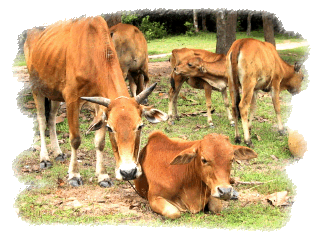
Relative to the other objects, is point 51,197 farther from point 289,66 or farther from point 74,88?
point 289,66

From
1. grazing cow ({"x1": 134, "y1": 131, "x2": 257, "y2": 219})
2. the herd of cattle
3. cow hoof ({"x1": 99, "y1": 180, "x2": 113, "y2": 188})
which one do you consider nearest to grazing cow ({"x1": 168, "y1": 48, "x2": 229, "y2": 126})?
the herd of cattle

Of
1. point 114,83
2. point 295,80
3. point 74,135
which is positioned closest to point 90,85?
point 114,83

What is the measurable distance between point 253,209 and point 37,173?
3735mm

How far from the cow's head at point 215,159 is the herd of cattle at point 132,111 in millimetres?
11

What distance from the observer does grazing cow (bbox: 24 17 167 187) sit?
5887 mm

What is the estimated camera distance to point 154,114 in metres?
6.34

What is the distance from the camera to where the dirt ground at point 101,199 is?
5949 millimetres

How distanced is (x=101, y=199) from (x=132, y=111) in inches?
54.9

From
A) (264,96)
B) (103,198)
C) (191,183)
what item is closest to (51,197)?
(103,198)

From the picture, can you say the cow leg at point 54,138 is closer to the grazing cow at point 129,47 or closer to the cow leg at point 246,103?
the grazing cow at point 129,47

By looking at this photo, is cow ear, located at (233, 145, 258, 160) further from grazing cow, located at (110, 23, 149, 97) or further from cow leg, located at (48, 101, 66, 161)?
grazing cow, located at (110, 23, 149, 97)

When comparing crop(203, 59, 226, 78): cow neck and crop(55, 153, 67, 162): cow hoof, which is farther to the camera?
crop(203, 59, 226, 78): cow neck

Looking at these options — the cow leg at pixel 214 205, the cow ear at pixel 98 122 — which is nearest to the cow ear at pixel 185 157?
the cow leg at pixel 214 205

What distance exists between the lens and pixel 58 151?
343 inches
